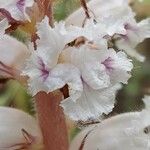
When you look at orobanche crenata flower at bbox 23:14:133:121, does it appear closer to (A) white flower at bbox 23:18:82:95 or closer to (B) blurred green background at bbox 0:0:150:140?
(A) white flower at bbox 23:18:82:95

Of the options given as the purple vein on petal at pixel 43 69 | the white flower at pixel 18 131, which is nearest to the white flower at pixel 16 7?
the purple vein on petal at pixel 43 69

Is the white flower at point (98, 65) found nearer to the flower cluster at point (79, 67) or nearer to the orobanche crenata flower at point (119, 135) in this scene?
the flower cluster at point (79, 67)

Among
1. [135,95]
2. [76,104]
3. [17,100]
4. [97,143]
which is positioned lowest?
[135,95]

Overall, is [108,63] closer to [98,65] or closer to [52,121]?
[98,65]

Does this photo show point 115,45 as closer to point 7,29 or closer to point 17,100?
point 7,29

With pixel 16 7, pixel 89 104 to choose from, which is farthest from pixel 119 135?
pixel 16 7

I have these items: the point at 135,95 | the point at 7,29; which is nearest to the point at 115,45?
the point at 7,29

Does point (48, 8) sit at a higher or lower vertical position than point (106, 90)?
higher
